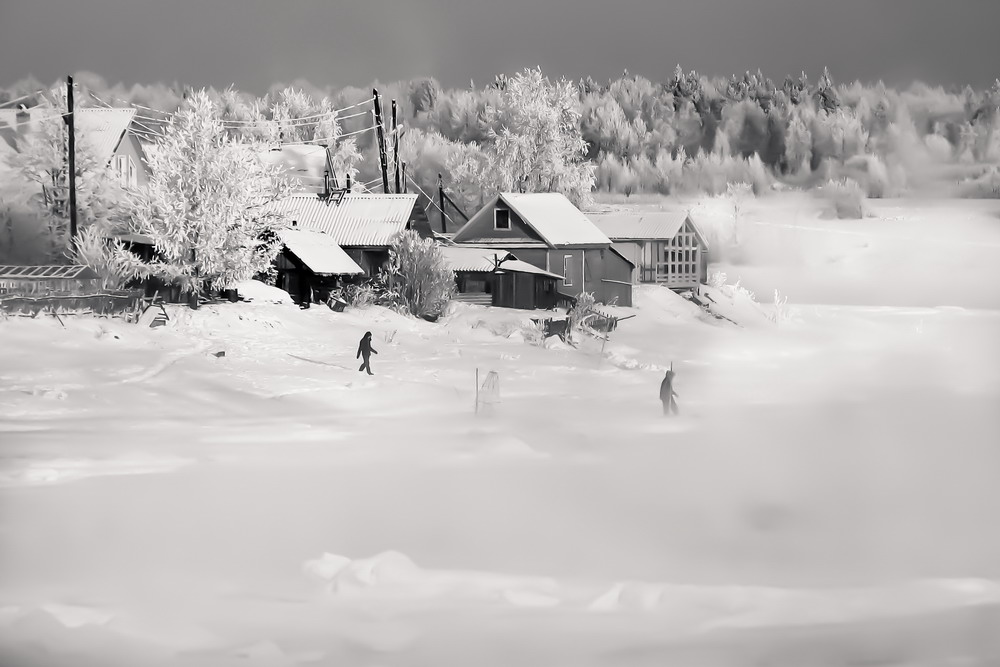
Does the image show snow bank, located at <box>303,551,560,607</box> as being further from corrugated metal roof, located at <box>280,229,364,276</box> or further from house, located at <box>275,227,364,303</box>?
house, located at <box>275,227,364,303</box>

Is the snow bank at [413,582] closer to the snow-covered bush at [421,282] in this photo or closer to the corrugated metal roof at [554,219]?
the snow-covered bush at [421,282]

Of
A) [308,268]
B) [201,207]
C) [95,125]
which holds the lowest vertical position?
[308,268]

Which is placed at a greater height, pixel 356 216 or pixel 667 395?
Answer: pixel 356 216

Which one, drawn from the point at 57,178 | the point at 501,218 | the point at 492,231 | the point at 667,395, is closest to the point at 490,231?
the point at 492,231

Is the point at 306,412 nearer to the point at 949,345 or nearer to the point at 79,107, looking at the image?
the point at 949,345

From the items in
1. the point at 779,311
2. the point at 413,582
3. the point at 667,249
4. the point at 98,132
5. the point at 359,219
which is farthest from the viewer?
the point at 667,249

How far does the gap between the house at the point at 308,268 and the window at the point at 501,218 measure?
10533 mm

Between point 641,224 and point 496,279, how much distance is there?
13.2m

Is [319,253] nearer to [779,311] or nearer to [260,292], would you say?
[260,292]

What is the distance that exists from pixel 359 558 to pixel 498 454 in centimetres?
635

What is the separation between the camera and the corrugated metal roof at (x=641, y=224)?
5816 cm

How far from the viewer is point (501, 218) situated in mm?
53156

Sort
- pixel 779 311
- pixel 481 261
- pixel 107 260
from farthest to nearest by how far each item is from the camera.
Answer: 1. pixel 481 261
2. pixel 779 311
3. pixel 107 260

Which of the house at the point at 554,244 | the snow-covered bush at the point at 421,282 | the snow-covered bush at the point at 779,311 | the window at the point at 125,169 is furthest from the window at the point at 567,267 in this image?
the window at the point at 125,169
